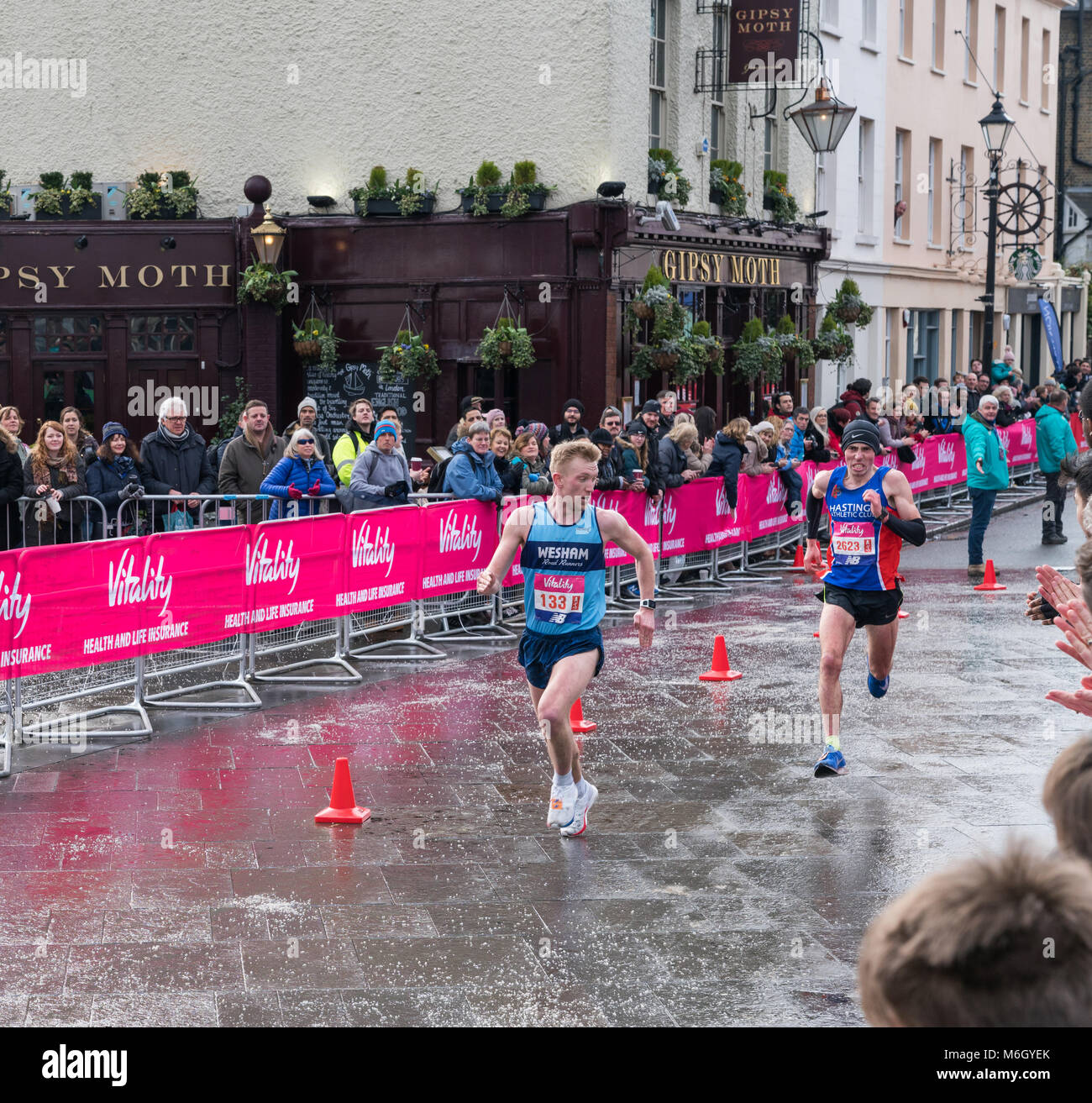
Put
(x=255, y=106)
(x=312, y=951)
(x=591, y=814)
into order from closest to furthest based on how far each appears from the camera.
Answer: (x=312, y=951) < (x=591, y=814) < (x=255, y=106)

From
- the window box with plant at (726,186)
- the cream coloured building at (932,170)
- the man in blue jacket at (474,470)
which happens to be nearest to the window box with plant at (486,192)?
the window box with plant at (726,186)

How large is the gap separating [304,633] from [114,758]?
10.3 ft

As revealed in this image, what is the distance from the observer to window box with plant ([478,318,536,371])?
2178 cm

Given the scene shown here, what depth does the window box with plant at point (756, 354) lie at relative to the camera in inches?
1033

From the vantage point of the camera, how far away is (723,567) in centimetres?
1972

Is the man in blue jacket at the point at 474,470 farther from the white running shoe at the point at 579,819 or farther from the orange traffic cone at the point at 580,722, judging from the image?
the white running shoe at the point at 579,819

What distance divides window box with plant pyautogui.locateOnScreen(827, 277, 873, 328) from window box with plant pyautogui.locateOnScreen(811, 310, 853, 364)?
30 cm

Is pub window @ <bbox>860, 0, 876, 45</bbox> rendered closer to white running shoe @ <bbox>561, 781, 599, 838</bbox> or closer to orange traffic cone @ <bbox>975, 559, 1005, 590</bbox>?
orange traffic cone @ <bbox>975, 559, 1005, 590</bbox>

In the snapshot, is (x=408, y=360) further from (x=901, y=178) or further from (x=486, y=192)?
(x=901, y=178)

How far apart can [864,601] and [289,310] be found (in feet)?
48.9

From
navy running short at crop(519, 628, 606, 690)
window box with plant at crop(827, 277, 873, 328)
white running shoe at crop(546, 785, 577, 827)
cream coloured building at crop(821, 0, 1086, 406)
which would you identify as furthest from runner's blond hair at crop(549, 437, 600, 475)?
cream coloured building at crop(821, 0, 1086, 406)

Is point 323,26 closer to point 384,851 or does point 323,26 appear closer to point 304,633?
point 304,633

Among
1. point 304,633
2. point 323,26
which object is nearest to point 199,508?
point 304,633

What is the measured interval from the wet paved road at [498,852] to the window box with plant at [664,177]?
1190cm
